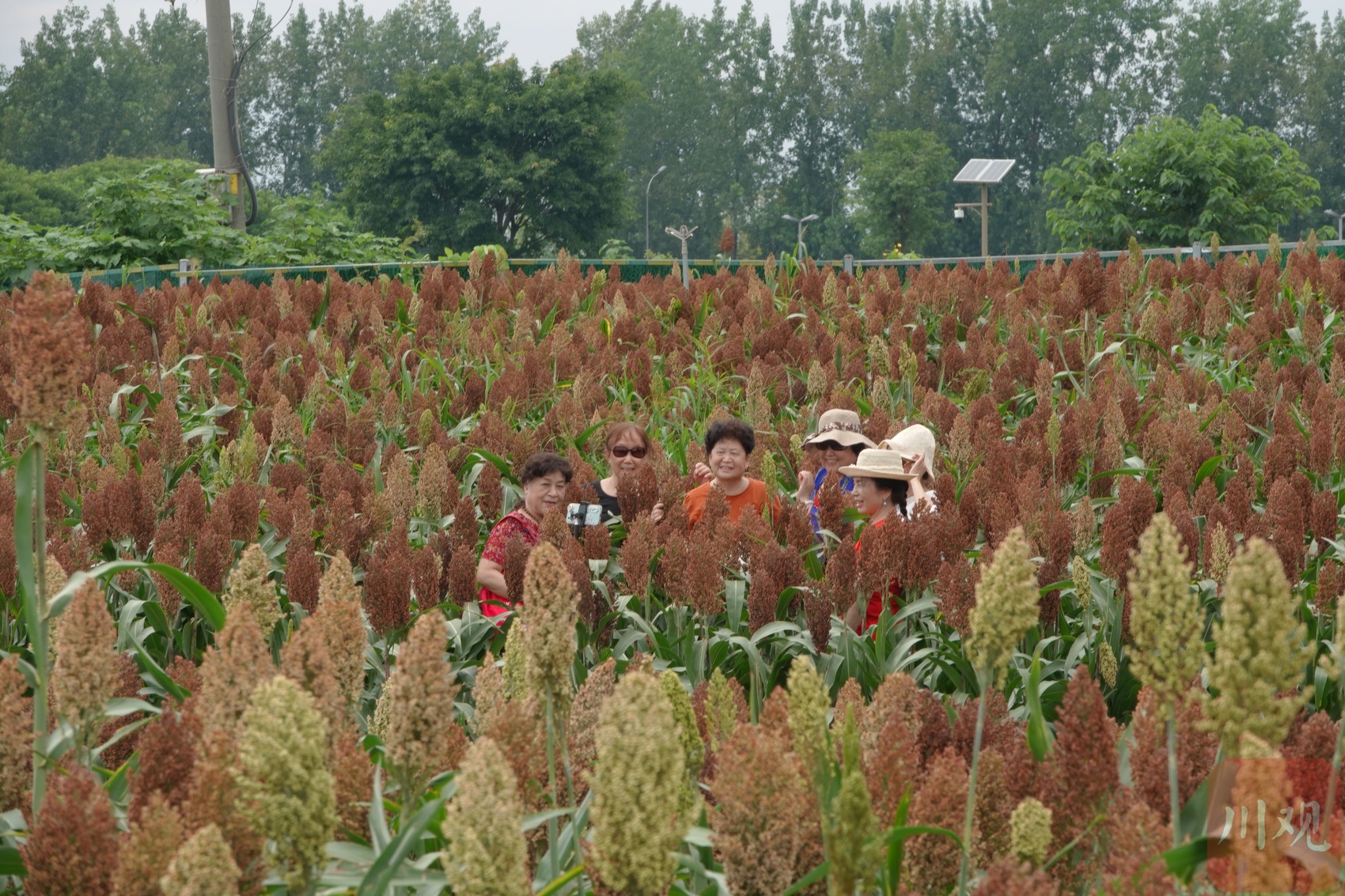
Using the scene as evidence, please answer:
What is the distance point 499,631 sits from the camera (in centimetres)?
421

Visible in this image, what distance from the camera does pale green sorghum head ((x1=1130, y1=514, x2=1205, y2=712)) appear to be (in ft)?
4.50

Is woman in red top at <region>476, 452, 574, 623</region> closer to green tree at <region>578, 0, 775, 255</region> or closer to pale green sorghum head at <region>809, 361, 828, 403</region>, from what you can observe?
pale green sorghum head at <region>809, 361, 828, 403</region>

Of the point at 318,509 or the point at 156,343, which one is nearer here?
the point at 318,509

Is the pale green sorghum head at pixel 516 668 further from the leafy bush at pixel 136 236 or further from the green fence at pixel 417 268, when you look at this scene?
the leafy bush at pixel 136 236

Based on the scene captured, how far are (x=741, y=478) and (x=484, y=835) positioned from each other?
14.7 ft

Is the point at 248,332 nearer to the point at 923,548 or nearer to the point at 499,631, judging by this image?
the point at 499,631

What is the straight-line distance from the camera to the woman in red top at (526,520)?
185 inches

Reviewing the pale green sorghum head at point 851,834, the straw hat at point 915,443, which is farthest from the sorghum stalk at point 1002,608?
the straw hat at point 915,443

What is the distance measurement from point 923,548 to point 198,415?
460 centimetres

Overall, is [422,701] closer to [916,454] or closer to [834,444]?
[916,454]

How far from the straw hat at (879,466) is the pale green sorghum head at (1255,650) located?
373 cm

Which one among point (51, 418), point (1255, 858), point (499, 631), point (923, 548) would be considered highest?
point (51, 418)

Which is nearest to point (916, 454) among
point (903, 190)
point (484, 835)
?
point (484, 835)

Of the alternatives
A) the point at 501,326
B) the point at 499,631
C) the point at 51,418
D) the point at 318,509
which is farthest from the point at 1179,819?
the point at 501,326
